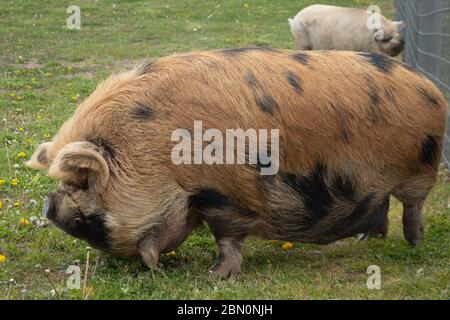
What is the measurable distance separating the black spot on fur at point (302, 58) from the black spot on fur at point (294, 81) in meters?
0.17

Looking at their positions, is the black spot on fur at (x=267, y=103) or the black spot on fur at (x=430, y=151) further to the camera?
the black spot on fur at (x=430, y=151)

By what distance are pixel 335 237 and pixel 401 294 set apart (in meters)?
0.88

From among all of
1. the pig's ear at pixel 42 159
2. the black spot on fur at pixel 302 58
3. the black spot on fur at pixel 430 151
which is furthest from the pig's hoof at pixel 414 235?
the pig's ear at pixel 42 159

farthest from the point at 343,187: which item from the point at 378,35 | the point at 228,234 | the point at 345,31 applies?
the point at 345,31

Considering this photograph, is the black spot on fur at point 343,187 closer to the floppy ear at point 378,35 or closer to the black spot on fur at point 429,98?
the black spot on fur at point 429,98

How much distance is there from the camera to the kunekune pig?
15.7 feet

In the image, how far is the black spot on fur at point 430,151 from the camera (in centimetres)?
540

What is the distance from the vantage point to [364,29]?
516 inches

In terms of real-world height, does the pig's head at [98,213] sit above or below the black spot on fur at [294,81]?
below

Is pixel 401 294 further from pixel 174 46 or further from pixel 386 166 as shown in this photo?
pixel 174 46

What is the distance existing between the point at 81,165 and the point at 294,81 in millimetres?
1466

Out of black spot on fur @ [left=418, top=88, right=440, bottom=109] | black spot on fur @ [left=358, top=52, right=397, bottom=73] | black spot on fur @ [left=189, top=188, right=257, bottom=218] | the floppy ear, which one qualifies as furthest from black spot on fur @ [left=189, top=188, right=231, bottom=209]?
the floppy ear

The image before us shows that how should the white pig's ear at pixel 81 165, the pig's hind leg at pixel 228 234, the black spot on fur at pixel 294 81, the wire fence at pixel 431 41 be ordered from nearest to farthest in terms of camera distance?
the white pig's ear at pixel 81 165
the pig's hind leg at pixel 228 234
the black spot on fur at pixel 294 81
the wire fence at pixel 431 41
